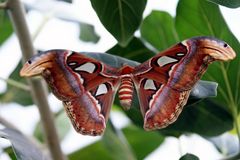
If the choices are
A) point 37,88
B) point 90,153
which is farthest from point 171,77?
point 90,153

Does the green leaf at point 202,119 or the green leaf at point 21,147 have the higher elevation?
the green leaf at point 21,147

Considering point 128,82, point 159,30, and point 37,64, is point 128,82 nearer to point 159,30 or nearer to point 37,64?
point 37,64

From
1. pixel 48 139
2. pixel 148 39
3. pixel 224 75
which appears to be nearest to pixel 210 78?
→ pixel 224 75

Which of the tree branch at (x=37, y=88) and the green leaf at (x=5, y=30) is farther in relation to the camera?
the green leaf at (x=5, y=30)

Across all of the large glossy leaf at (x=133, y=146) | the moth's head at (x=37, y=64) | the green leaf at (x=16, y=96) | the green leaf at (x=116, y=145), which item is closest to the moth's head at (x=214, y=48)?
the moth's head at (x=37, y=64)

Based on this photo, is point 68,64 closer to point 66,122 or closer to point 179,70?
point 179,70

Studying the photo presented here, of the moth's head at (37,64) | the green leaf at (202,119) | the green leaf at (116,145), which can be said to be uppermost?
the moth's head at (37,64)

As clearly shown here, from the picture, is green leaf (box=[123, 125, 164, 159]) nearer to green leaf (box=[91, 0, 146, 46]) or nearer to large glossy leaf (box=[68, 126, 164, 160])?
large glossy leaf (box=[68, 126, 164, 160])

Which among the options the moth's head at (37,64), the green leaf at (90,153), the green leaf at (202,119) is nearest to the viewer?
the moth's head at (37,64)

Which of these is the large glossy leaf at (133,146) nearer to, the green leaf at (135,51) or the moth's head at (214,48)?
the green leaf at (135,51)
